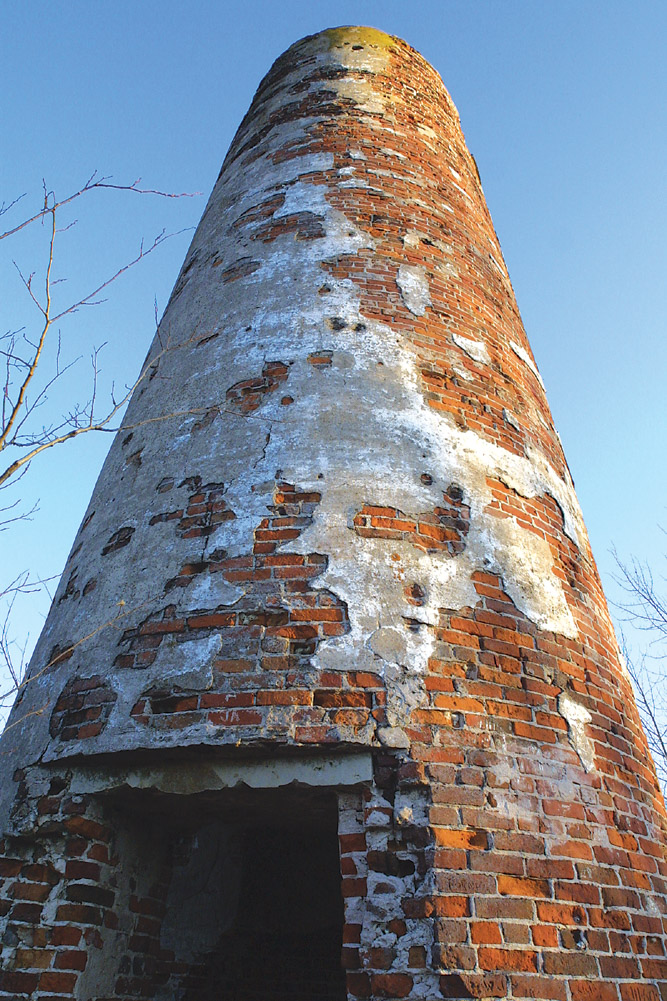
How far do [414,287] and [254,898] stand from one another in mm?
3309

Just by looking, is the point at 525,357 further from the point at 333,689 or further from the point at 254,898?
the point at 254,898

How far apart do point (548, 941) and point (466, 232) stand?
3800 millimetres

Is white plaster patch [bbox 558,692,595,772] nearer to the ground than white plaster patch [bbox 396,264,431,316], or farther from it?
nearer to the ground

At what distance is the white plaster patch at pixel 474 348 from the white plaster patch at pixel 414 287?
229mm

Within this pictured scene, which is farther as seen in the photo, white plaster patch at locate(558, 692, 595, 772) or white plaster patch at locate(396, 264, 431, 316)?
white plaster patch at locate(396, 264, 431, 316)

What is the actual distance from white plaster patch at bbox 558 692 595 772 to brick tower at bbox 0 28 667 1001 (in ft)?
0.04

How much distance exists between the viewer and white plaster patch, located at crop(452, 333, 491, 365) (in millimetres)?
3570

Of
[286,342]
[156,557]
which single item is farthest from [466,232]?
[156,557]

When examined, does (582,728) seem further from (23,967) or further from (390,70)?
(390,70)

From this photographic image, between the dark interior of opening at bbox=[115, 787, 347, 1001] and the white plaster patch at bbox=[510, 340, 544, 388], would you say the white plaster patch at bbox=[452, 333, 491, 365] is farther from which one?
the dark interior of opening at bbox=[115, 787, 347, 1001]

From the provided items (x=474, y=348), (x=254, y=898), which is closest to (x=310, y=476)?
(x=474, y=348)

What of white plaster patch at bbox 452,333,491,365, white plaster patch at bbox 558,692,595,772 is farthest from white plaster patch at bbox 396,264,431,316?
white plaster patch at bbox 558,692,595,772

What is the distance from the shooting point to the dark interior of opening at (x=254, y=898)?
2.59 m

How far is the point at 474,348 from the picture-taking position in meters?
3.63
